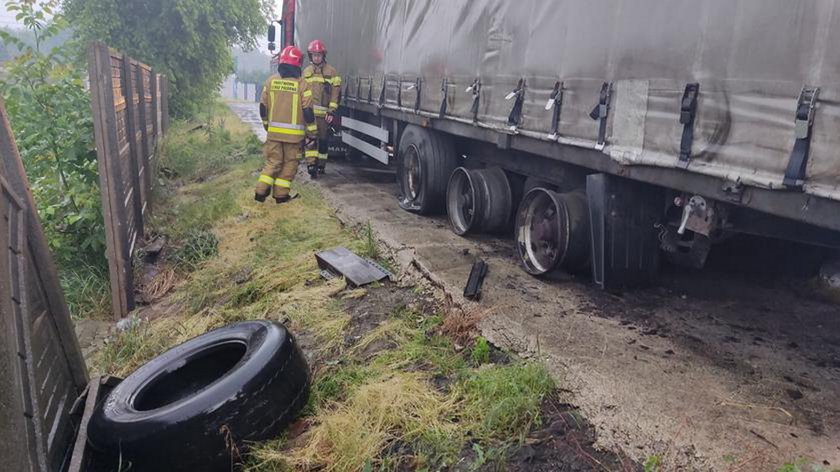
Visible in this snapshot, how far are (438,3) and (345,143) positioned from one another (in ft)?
15.1

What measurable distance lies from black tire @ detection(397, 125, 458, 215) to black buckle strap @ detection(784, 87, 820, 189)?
398 centimetres

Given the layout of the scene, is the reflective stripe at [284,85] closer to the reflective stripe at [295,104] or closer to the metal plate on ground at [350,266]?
the reflective stripe at [295,104]

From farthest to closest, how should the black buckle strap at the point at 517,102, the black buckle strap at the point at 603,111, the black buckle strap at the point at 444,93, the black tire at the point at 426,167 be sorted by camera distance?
the black tire at the point at 426,167 → the black buckle strap at the point at 444,93 → the black buckle strap at the point at 517,102 → the black buckle strap at the point at 603,111

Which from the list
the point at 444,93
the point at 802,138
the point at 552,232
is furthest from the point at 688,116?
the point at 444,93

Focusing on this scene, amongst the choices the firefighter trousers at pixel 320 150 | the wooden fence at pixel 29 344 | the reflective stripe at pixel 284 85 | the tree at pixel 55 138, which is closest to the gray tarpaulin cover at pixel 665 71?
the reflective stripe at pixel 284 85

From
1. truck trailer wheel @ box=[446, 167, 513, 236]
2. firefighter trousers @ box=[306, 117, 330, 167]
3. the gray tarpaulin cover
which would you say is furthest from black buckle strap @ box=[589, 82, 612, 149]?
firefighter trousers @ box=[306, 117, 330, 167]

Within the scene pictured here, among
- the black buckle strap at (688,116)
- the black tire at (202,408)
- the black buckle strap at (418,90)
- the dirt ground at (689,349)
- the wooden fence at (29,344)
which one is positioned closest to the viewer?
the wooden fence at (29,344)

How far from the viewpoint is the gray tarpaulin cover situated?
225cm

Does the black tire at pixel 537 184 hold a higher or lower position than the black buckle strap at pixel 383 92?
lower

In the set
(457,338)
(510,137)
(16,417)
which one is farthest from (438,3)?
(16,417)

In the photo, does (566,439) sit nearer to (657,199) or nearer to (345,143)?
(657,199)

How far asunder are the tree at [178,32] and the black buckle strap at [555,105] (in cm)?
1258

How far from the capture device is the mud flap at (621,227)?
11.7 ft

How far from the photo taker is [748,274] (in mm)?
4352
